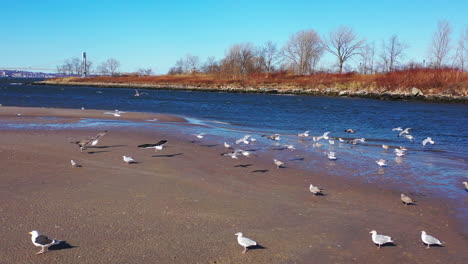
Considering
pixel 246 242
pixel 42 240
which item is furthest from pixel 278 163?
pixel 42 240

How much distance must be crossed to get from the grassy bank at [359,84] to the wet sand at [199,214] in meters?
48.5

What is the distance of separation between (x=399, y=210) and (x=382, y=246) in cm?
206

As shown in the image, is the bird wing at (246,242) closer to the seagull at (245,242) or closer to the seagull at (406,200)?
the seagull at (245,242)

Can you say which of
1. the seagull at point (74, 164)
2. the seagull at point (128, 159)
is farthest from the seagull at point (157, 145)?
the seagull at point (74, 164)

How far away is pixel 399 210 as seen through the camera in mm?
7652

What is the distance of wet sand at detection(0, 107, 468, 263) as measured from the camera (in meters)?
5.45

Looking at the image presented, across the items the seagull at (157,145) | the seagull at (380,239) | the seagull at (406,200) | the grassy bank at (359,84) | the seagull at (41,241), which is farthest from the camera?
the grassy bank at (359,84)

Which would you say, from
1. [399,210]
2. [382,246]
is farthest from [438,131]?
[382,246]

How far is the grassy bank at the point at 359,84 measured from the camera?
55.9 meters

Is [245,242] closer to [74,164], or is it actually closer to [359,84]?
[74,164]

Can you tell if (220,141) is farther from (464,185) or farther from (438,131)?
(438,131)

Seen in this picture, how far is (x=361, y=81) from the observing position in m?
71.7

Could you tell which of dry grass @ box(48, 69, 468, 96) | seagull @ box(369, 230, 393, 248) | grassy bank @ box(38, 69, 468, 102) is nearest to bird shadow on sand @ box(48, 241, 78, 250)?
seagull @ box(369, 230, 393, 248)

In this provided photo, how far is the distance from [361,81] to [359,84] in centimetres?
194
